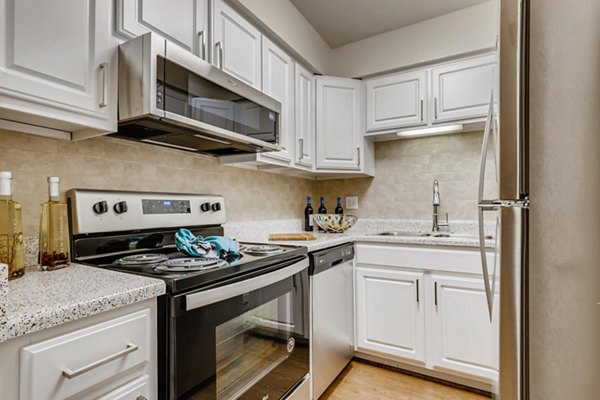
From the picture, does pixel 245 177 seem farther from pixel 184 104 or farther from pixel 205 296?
pixel 205 296

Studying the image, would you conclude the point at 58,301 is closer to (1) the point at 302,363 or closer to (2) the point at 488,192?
(1) the point at 302,363

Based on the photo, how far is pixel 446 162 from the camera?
2.50m

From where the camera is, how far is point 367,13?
2314mm

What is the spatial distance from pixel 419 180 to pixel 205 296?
2.12 metres

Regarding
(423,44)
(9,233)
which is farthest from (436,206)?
(9,233)

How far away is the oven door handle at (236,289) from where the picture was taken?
36.5 inches

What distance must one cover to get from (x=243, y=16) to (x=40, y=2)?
1.00 meters

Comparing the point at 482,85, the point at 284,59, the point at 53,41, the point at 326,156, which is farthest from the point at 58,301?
the point at 482,85

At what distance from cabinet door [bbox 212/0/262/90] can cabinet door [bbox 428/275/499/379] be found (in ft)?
5.34

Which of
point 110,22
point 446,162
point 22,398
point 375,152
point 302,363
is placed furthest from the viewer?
point 375,152

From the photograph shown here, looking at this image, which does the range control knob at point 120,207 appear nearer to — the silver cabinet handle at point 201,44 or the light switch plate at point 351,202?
the silver cabinet handle at point 201,44

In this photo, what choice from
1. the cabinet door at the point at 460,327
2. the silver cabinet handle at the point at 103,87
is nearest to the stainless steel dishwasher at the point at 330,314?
the cabinet door at the point at 460,327

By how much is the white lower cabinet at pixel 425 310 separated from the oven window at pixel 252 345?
84 centimetres

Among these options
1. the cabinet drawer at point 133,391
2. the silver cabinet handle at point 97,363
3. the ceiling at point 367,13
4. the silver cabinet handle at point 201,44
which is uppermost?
the ceiling at point 367,13
